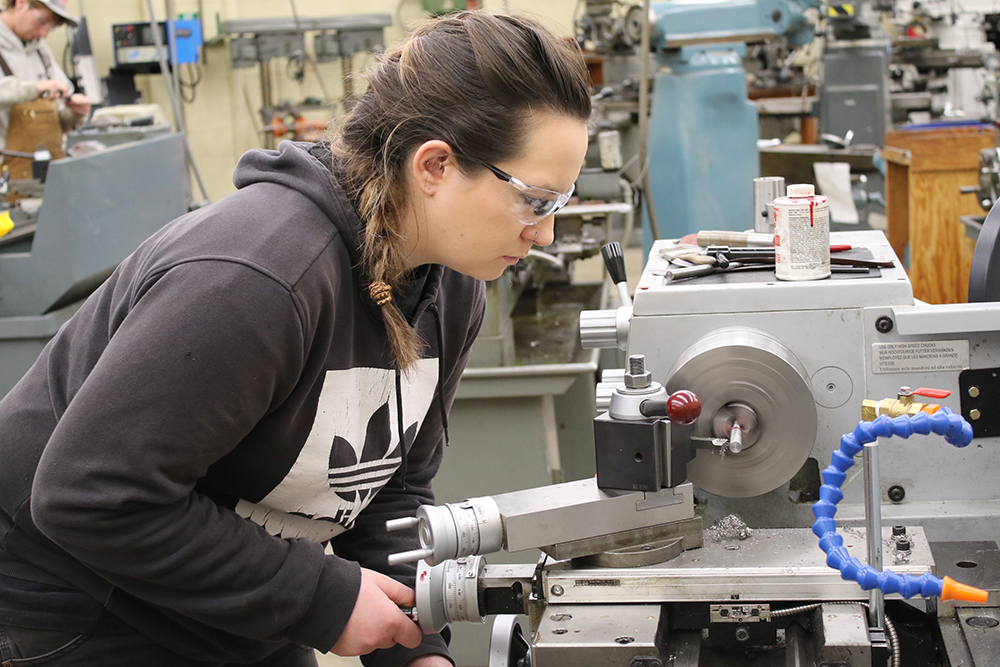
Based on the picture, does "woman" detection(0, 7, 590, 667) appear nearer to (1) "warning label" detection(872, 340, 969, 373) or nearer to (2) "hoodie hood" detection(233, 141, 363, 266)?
(2) "hoodie hood" detection(233, 141, 363, 266)

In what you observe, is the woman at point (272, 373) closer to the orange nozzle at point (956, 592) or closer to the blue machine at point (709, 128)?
the orange nozzle at point (956, 592)

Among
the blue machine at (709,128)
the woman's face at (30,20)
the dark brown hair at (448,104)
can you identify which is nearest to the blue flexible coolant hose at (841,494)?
the dark brown hair at (448,104)

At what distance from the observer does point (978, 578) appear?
801mm

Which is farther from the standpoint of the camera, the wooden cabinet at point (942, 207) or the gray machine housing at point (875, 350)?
the wooden cabinet at point (942, 207)

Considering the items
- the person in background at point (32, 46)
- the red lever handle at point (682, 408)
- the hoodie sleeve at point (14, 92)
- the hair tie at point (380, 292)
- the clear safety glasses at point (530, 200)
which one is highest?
the person in background at point (32, 46)

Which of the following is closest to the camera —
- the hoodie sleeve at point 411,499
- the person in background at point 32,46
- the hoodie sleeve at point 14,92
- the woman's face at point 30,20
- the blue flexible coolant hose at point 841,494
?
the blue flexible coolant hose at point 841,494

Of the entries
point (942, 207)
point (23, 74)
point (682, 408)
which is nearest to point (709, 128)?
point (942, 207)

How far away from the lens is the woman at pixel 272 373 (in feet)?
2.38

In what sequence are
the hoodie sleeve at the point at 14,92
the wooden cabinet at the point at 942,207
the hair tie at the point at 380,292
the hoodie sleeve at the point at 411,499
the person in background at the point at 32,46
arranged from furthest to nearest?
the person in background at the point at 32,46 < the hoodie sleeve at the point at 14,92 < the wooden cabinet at the point at 942,207 < the hoodie sleeve at the point at 411,499 < the hair tie at the point at 380,292

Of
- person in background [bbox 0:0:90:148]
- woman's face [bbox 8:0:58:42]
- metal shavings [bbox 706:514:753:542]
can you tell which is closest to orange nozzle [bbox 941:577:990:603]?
metal shavings [bbox 706:514:753:542]

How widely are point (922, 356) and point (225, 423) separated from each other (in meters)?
0.64

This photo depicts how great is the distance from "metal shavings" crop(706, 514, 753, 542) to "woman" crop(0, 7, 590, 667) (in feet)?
0.97

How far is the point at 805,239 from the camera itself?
35.8 inches

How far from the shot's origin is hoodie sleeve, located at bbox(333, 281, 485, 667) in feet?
3.50
